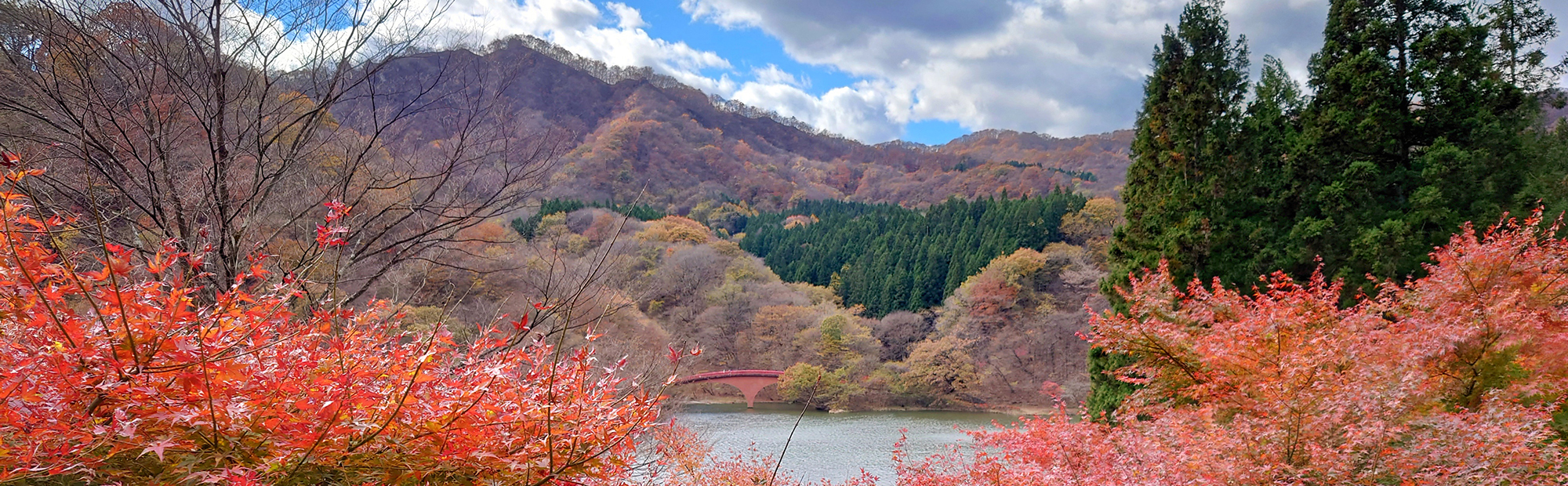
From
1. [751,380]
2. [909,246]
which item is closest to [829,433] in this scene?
[751,380]

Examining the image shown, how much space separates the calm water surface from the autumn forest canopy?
1.04 metres

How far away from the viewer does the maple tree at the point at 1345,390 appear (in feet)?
14.1

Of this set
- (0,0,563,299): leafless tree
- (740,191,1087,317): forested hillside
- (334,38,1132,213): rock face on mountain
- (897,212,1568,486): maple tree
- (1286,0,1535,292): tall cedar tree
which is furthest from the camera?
(334,38,1132,213): rock face on mountain

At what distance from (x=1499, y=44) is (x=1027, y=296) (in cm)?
1638

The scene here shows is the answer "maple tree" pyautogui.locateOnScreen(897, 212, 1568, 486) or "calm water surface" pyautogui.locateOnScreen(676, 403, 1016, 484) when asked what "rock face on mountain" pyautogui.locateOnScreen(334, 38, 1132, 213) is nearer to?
"calm water surface" pyautogui.locateOnScreen(676, 403, 1016, 484)

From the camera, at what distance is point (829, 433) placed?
61.2 feet

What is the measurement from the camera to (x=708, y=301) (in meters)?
28.5

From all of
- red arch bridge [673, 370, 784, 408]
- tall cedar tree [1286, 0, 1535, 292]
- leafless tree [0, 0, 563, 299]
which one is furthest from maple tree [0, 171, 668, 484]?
red arch bridge [673, 370, 784, 408]

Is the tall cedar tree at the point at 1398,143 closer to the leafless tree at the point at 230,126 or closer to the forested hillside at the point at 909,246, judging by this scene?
the leafless tree at the point at 230,126

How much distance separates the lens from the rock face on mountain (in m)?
48.3

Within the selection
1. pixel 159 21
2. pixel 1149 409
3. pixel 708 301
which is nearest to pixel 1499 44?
pixel 1149 409

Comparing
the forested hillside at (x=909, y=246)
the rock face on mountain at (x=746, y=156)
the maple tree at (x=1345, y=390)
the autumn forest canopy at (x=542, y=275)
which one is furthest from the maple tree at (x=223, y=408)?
the rock face on mountain at (x=746, y=156)

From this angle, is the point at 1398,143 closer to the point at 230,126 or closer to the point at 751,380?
the point at 230,126

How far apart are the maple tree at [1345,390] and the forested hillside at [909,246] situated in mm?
20519
